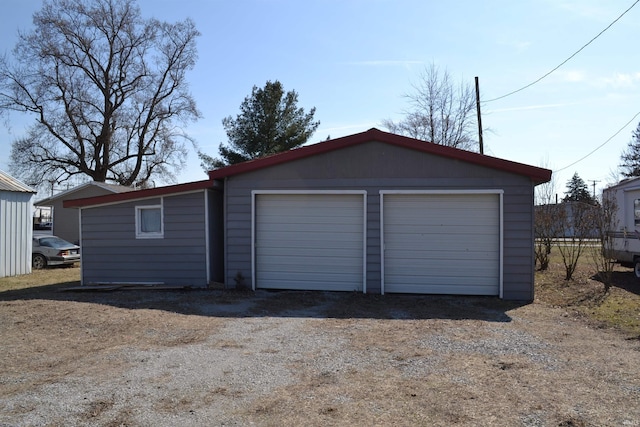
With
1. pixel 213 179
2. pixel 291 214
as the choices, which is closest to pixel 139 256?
pixel 213 179

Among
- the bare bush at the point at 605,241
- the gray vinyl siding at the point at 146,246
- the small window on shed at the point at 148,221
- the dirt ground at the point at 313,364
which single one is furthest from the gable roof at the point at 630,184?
the small window on shed at the point at 148,221

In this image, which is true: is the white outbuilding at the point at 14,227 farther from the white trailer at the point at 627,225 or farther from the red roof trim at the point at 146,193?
the white trailer at the point at 627,225

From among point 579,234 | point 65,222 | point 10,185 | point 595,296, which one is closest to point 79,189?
point 65,222

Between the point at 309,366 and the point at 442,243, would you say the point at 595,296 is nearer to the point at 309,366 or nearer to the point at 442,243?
the point at 442,243

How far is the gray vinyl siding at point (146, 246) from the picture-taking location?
11469 mm

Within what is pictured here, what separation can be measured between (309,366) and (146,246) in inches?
295

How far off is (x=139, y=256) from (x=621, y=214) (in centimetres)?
1395

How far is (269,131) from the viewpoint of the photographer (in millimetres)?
33750

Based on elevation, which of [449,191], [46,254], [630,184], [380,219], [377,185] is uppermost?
[630,184]

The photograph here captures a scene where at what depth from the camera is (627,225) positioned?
47.9ft

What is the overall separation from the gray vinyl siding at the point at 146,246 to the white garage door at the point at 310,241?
4.86 feet

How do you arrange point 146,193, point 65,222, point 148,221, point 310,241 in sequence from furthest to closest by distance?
point 65,222 → point 148,221 → point 146,193 → point 310,241

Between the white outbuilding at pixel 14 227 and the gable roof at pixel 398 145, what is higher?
the gable roof at pixel 398 145

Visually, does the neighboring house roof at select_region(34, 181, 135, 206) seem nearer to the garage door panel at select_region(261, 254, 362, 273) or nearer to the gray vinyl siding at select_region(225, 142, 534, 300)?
the gray vinyl siding at select_region(225, 142, 534, 300)
